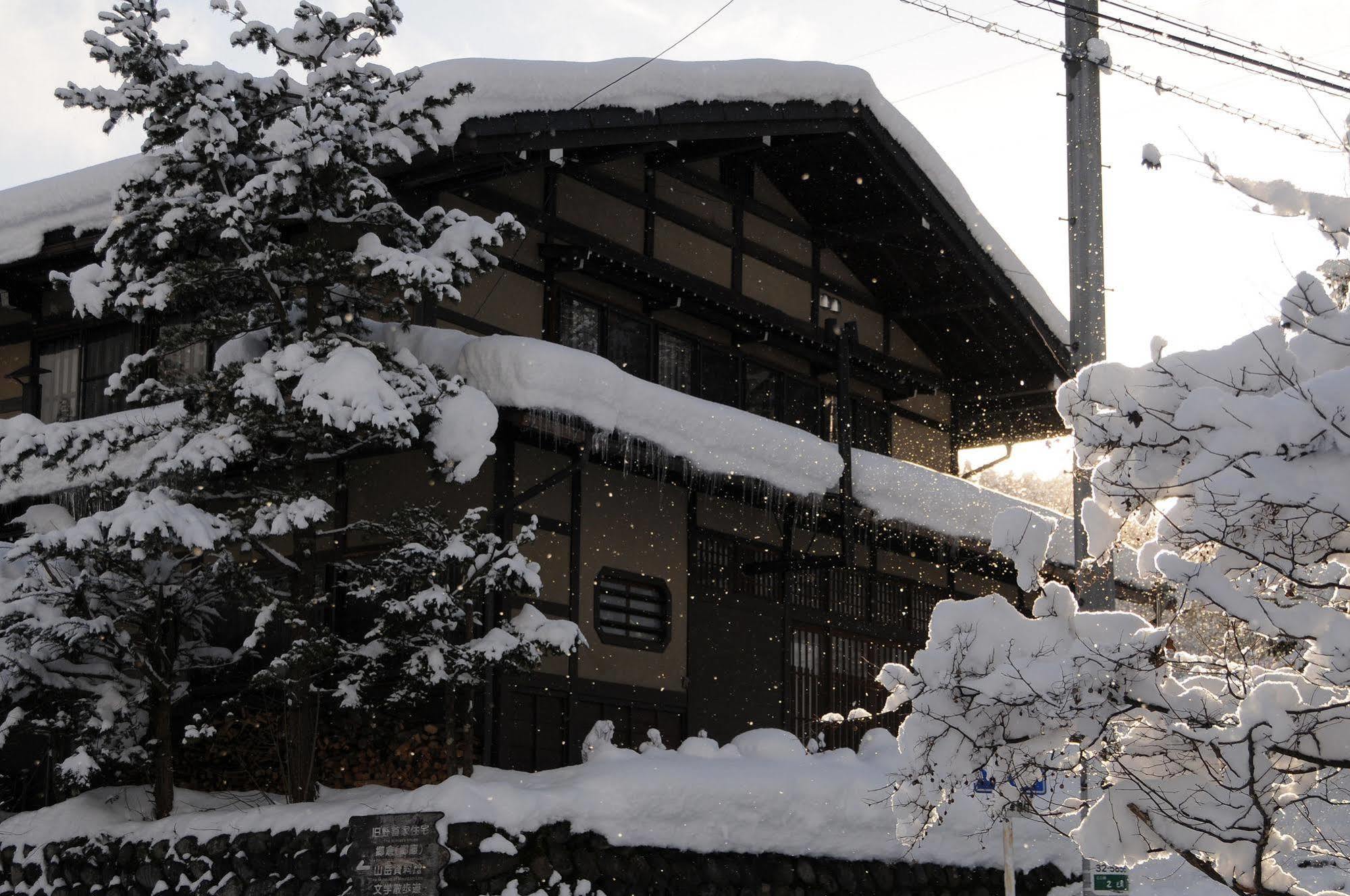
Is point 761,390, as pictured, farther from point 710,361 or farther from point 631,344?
point 631,344

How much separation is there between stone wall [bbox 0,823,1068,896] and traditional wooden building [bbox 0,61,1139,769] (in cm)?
200

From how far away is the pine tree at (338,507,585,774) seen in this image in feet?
41.1

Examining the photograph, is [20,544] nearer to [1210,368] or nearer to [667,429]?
[667,429]

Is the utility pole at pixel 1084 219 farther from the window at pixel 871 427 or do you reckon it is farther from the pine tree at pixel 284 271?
the window at pixel 871 427

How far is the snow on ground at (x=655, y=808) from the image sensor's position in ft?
39.4

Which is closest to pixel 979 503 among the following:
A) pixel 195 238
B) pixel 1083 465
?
pixel 195 238

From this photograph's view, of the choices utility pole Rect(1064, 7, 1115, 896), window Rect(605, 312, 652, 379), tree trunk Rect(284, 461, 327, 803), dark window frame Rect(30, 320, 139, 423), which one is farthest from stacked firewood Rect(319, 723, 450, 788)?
utility pole Rect(1064, 7, 1115, 896)

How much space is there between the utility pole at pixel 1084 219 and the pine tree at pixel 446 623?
4.38 metres

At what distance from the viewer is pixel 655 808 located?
12.6 metres

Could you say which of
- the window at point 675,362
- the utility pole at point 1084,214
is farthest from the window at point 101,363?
the utility pole at point 1084,214

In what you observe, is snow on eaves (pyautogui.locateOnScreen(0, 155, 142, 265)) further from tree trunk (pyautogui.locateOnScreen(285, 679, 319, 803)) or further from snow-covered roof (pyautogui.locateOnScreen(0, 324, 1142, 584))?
tree trunk (pyautogui.locateOnScreen(285, 679, 319, 803))

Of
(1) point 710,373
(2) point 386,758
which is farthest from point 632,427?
(1) point 710,373

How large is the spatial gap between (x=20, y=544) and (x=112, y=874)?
3.11 meters

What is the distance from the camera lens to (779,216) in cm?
1947
